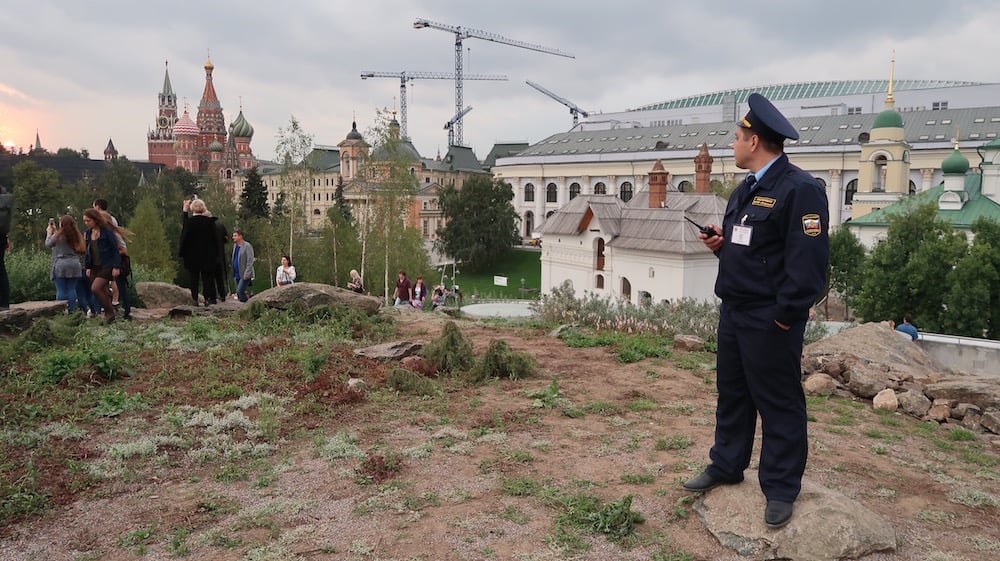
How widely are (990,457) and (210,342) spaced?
352 inches

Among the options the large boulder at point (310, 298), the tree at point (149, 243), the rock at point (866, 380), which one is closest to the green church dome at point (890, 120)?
the rock at point (866, 380)

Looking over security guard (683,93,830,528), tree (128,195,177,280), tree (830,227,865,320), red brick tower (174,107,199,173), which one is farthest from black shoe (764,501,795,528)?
red brick tower (174,107,199,173)

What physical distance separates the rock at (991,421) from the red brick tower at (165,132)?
13302cm

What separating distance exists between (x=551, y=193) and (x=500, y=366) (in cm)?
7224

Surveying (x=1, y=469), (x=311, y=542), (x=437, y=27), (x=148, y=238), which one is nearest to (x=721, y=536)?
(x=311, y=542)

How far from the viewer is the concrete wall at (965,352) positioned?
1549 cm

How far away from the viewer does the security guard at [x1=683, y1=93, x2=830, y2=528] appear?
374 cm

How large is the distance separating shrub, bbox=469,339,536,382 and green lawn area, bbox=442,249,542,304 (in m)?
44.8

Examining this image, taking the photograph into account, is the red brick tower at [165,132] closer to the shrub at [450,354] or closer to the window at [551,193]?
the window at [551,193]

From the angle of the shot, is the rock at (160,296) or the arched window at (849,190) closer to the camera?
the rock at (160,296)

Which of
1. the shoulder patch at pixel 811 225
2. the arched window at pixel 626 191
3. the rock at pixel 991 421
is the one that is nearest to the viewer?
the shoulder patch at pixel 811 225

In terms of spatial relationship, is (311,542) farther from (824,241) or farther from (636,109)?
(636,109)

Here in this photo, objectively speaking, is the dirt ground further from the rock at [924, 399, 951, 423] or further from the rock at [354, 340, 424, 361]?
the rock at [354, 340, 424, 361]

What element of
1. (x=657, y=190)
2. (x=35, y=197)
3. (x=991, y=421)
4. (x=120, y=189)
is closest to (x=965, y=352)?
(x=991, y=421)
